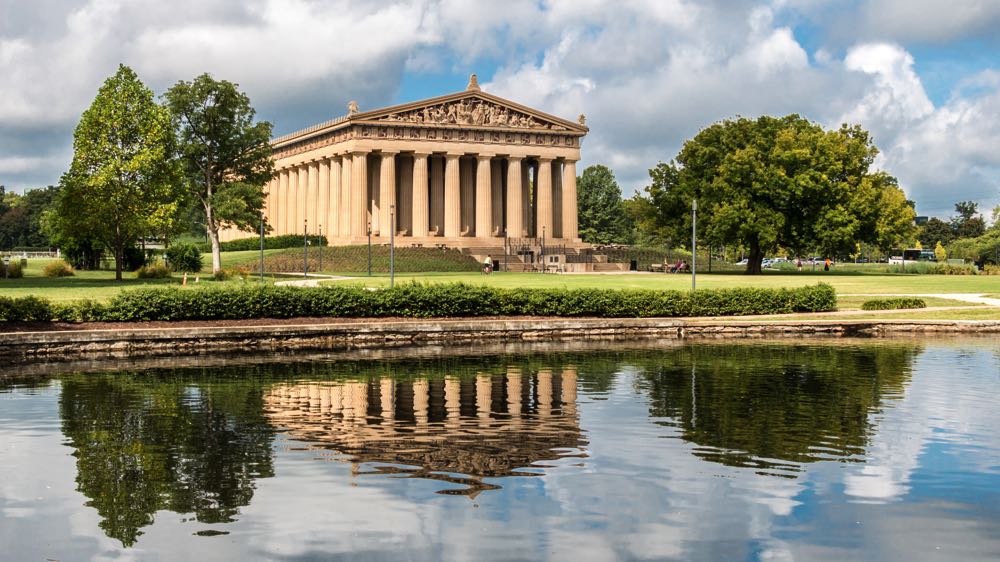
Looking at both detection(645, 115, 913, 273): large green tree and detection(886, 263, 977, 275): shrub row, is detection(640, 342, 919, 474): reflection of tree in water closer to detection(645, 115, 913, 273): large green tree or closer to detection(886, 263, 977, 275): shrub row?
detection(645, 115, 913, 273): large green tree

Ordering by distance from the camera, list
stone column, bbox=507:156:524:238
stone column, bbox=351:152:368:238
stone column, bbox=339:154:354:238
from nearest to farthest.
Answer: stone column, bbox=351:152:368:238, stone column, bbox=339:154:354:238, stone column, bbox=507:156:524:238

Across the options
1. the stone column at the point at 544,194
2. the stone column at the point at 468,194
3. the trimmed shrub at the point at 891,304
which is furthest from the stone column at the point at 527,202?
the trimmed shrub at the point at 891,304

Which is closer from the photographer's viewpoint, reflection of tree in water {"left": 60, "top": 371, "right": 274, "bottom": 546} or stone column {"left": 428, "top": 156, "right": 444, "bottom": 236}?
reflection of tree in water {"left": 60, "top": 371, "right": 274, "bottom": 546}

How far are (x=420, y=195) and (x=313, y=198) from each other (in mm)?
15264

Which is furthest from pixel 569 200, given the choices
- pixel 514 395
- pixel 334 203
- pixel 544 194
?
pixel 514 395

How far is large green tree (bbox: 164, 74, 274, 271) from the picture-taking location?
67438 millimetres

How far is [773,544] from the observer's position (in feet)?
35.7

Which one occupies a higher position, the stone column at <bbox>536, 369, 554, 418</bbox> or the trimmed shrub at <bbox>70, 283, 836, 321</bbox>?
the trimmed shrub at <bbox>70, 283, 836, 321</bbox>

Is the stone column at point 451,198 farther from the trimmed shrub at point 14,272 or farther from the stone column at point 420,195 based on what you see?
the trimmed shrub at point 14,272

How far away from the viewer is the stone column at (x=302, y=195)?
4727 inches

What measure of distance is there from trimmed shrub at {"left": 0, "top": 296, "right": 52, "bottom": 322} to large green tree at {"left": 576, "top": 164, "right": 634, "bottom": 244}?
119381mm

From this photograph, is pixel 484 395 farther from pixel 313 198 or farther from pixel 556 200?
pixel 313 198

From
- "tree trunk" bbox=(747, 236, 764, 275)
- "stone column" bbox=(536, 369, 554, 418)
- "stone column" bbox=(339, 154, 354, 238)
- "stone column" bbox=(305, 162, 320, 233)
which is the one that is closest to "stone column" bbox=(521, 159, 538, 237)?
"stone column" bbox=(339, 154, 354, 238)

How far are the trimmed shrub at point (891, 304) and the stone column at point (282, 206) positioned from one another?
92184mm
